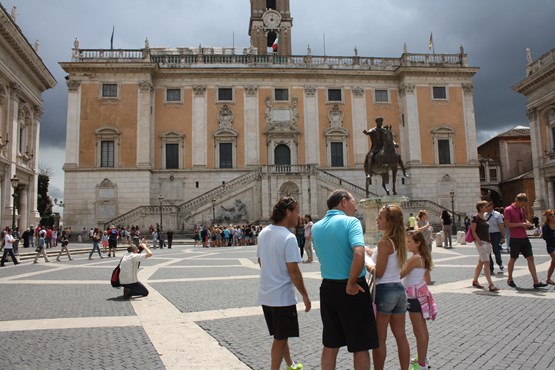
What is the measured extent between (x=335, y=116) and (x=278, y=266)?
3809 centimetres

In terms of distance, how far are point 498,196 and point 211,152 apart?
37.3 meters

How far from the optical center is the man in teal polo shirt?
144 inches

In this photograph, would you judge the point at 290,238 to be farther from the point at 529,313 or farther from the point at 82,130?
the point at 82,130

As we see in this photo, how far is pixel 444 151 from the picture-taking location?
41.2m

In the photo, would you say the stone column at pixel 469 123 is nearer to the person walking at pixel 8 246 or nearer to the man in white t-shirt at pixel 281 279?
the person walking at pixel 8 246

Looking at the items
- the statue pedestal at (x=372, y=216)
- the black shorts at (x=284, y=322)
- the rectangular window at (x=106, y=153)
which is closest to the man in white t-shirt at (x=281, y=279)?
the black shorts at (x=284, y=322)

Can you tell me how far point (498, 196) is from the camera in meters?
54.6

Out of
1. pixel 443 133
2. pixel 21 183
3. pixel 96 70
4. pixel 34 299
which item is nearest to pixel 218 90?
pixel 96 70

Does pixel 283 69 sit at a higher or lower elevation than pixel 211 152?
higher

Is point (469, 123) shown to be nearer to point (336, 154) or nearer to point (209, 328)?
point (336, 154)

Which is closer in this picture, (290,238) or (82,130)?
(290,238)

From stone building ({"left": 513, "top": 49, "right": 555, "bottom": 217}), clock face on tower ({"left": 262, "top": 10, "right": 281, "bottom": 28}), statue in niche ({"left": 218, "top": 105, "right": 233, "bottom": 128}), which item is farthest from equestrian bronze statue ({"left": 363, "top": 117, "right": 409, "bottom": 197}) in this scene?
clock face on tower ({"left": 262, "top": 10, "right": 281, "bottom": 28})

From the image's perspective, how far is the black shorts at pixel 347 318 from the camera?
12.0 feet

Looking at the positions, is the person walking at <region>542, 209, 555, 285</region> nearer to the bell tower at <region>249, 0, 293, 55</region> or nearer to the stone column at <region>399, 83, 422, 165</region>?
the stone column at <region>399, 83, 422, 165</region>
